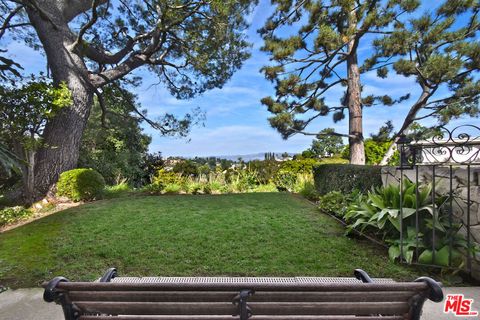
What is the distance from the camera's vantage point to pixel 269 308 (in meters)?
1.01

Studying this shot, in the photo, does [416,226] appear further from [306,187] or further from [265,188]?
[265,188]

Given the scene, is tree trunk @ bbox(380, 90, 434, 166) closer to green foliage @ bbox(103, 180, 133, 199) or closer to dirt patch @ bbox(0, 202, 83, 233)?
green foliage @ bbox(103, 180, 133, 199)

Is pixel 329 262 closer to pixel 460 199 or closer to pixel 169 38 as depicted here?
pixel 460 199

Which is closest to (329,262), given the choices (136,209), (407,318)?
(407,318)

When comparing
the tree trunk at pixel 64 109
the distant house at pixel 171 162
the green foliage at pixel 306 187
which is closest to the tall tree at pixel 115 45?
the tree trunk at pixel 64 109

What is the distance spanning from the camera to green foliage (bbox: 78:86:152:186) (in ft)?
33.9

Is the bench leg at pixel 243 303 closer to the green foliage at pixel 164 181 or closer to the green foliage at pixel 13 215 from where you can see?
the green foliage at pixel 13 215

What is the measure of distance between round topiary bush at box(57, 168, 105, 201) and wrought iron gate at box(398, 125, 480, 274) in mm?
6477

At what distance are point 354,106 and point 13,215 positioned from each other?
9.25 m

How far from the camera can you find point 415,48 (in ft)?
29.5

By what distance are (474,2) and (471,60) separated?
1757mm

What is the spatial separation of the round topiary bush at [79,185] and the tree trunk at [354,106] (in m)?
7.35

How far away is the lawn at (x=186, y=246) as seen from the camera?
9.93 feet

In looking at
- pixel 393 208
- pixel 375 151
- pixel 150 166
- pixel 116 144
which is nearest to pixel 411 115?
pixel 375 151
